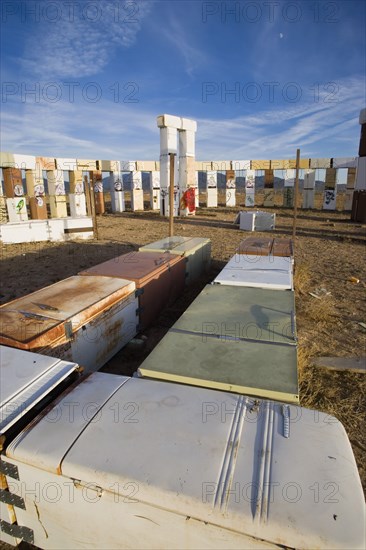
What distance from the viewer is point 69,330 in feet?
10.7

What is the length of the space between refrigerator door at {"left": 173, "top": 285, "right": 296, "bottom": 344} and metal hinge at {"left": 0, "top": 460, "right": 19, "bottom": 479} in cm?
170

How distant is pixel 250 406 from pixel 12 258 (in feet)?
32.3

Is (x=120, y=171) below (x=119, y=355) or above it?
above

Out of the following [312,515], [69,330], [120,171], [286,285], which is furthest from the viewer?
[120,171]

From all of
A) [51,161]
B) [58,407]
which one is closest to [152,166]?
[51,161]

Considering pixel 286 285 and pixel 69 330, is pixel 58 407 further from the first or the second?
pixel 286 285

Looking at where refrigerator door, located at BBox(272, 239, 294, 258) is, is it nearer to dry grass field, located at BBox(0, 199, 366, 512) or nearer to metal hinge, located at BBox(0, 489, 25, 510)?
dry grass field, located at BBox(0, 199, 366, 512)

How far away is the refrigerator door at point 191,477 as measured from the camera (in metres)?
1.40

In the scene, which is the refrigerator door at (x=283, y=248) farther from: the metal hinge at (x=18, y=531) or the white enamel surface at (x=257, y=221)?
the white enamel surface at (x=257, y=221)

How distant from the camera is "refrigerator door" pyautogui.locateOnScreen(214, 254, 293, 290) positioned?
4422 mm

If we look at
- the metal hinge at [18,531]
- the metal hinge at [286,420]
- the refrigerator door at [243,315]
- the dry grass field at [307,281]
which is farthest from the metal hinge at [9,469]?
the dry grass field at [307,281]

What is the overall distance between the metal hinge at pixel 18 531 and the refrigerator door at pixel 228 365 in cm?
111

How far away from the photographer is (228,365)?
2549 millimetres

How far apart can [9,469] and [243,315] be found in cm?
236
